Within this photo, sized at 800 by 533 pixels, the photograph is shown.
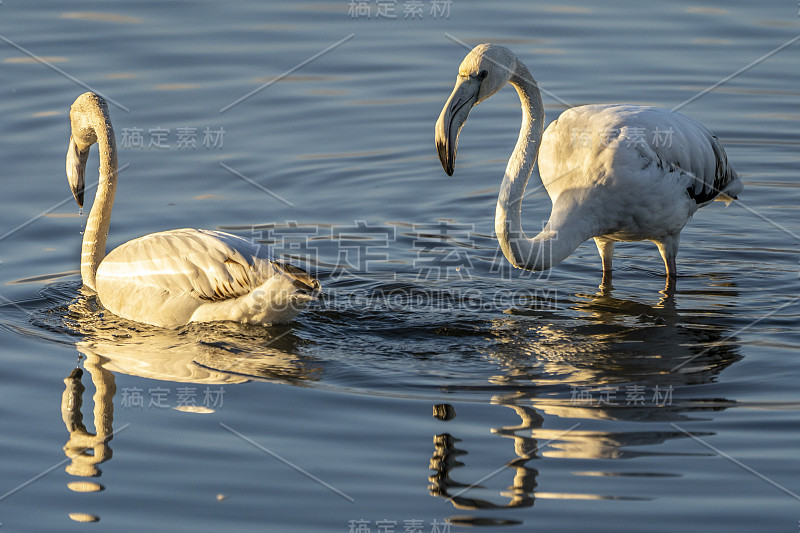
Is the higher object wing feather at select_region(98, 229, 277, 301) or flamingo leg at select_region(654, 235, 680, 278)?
flamingo leg at select_region(654, 235, 680, 278)

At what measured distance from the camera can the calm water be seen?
5.35 metres

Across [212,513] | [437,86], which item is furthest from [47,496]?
[437,86]

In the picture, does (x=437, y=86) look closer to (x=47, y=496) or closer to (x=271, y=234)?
(x=271, y=234)

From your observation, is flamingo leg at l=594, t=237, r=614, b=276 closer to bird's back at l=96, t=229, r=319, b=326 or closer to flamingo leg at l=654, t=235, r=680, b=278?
flamingo leg at l=654, t=235, r=680, b=278

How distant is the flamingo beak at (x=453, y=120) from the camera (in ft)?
22.3

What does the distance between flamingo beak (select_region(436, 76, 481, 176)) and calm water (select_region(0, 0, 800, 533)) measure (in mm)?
1229

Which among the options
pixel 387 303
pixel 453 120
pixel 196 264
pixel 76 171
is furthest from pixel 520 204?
pixel 76 171

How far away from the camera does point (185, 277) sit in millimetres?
7227

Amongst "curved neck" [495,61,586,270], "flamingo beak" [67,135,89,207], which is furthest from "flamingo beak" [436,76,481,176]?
"flamingo beak" [67,135,89,207]

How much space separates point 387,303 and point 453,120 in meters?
1.63

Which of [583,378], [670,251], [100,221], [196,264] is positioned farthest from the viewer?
[670,251]

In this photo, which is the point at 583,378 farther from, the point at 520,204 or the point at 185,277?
the point at 185,277

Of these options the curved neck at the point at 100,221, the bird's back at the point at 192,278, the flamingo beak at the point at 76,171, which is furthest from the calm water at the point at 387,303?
the flamingo beak at the point at 76,171

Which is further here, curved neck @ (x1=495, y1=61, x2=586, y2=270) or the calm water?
curved neck @ (x1=495, y1=61, x2=586, y2=270)
